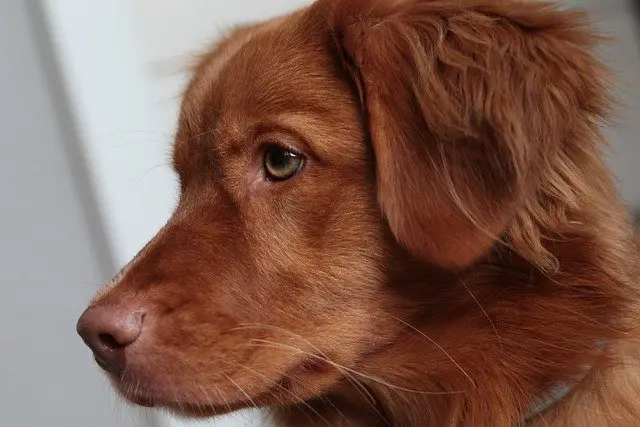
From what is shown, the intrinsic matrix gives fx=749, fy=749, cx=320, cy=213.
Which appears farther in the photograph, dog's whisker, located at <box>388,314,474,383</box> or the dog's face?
dog's whisker, located at <box>388,314,474,383</box>

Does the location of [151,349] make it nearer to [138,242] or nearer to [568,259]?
[568,259]

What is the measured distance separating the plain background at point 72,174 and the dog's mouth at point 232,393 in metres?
0.73

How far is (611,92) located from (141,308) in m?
0.80

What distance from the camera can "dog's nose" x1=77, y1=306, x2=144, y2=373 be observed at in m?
1.08

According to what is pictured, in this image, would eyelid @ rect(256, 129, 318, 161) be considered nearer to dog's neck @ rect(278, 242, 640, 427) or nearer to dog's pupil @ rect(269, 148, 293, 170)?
dog's pupil @ rect(269, 148, 293, 170)

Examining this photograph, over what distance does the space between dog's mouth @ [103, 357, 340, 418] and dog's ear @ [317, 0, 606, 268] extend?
260 millimetres

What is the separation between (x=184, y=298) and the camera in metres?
1.11

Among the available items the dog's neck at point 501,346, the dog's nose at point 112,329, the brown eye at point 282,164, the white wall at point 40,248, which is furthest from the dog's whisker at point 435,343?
the white wall at point 40,248

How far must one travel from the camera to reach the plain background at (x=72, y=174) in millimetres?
1894

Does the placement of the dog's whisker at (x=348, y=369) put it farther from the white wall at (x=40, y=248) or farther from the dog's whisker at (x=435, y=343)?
the white wall at (x=40, y=248)

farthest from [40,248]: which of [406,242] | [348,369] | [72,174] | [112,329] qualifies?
[406,242]

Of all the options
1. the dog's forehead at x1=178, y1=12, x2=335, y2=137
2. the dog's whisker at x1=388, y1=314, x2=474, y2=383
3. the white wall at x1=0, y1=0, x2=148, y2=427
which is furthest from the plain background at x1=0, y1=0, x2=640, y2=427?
the dog's whisker at x1=388, y1=314, x2=474, y2=383

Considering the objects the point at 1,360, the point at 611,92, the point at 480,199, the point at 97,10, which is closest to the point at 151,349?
the point at 480,199

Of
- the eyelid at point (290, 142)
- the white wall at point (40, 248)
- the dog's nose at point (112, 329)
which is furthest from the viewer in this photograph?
the white wall at point (40, 248)
